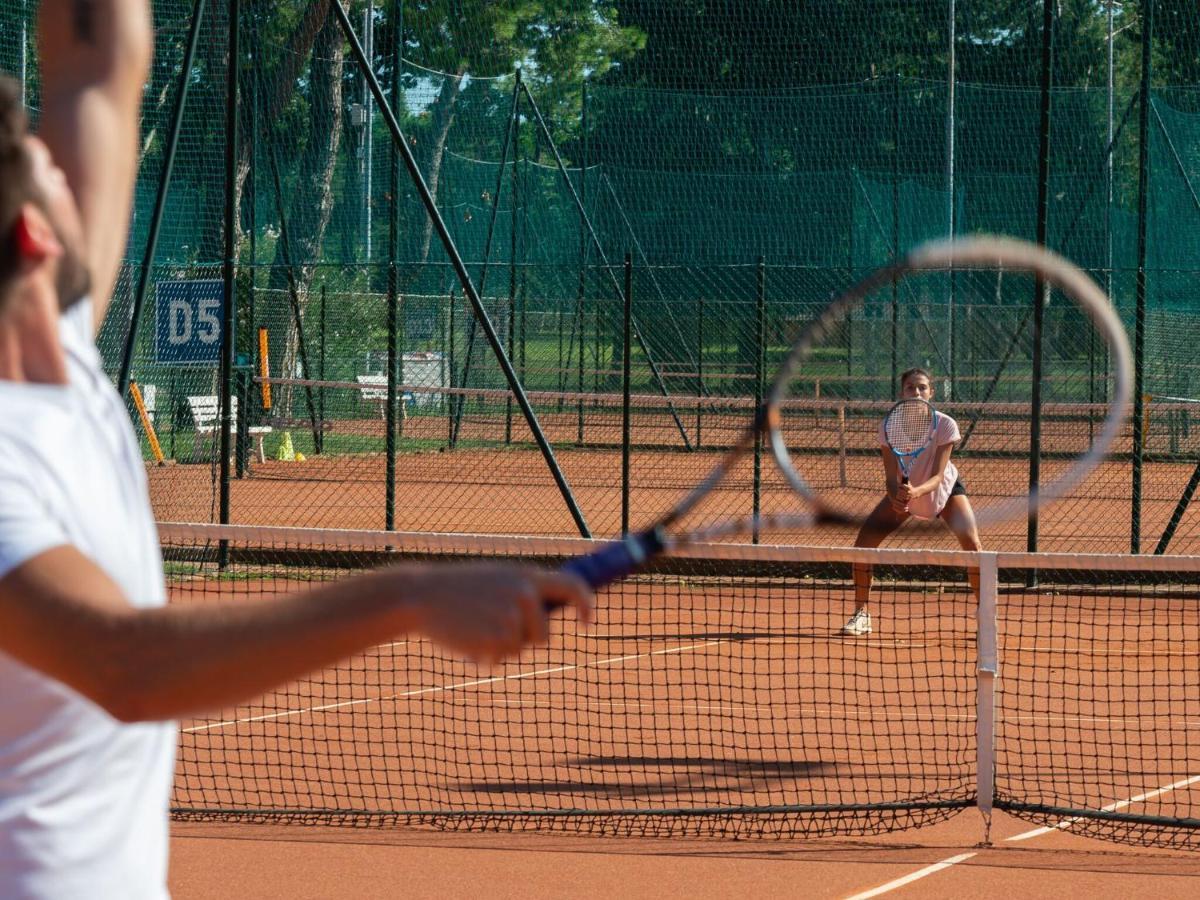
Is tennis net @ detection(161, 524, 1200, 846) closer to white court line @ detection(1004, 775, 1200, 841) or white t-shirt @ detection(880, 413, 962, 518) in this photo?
white court line @ detection(1004, 775, 1200, 841)

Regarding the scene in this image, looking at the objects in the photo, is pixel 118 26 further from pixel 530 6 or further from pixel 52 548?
pixel 530 6

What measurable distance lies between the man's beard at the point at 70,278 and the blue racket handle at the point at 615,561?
1.74 ft

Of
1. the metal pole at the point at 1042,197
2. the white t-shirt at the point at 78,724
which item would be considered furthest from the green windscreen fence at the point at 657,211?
the white t-shirt at the point at 78,724

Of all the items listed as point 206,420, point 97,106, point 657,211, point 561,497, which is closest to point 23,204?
point 97,106

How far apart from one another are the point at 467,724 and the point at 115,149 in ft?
17.8

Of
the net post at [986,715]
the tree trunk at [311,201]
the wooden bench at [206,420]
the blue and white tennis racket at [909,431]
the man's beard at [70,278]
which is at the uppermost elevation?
the tree trunk at [311,201]

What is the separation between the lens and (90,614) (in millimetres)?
1231

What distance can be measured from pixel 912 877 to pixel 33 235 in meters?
4.30

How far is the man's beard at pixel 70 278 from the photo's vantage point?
1.46 m

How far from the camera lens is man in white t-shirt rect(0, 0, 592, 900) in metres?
1.23

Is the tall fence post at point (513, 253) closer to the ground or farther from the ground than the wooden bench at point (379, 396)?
Answer: farther from the ground

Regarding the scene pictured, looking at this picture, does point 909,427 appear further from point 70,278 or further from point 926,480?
point 70,278

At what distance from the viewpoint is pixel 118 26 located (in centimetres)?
197

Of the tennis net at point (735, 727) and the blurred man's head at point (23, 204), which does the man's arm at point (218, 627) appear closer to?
the blurred man's head at point (23, 204)
